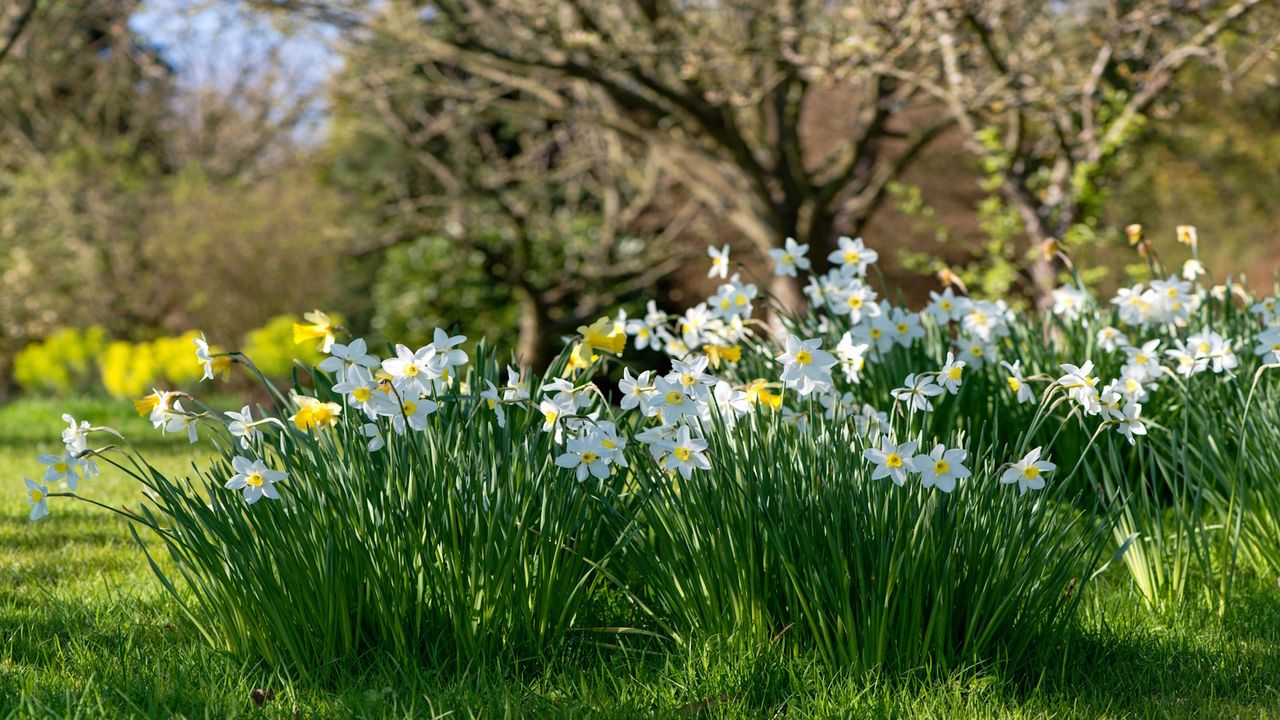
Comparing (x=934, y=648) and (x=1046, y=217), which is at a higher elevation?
(x=1046, y=217)

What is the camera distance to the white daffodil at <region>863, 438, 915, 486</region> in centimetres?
240

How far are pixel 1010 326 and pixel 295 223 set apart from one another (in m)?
9.25

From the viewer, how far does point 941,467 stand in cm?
245

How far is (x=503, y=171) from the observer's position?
11.5 meters

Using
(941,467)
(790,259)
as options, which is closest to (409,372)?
(941,467)

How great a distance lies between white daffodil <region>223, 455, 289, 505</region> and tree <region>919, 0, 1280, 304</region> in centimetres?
471

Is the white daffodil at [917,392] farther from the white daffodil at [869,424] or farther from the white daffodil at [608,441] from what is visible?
the white daffodil at [608,441]

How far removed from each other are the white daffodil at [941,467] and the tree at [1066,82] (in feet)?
13.7

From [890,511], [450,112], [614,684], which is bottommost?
[614,684]

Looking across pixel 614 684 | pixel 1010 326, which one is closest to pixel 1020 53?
pixel 1010 326

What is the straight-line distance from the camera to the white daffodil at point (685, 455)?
8.38 ft

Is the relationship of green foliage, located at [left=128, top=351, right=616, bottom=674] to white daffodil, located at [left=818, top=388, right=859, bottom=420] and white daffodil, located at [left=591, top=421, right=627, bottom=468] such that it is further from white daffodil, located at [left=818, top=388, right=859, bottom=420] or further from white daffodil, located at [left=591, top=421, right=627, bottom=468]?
white daffodil, located at [left=818, top=388, right=859, bottom=420]

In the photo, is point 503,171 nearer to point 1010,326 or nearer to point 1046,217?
point 1046,217

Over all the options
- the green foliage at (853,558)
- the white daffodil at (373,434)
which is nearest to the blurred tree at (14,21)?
the white daffodil at (373,434)
